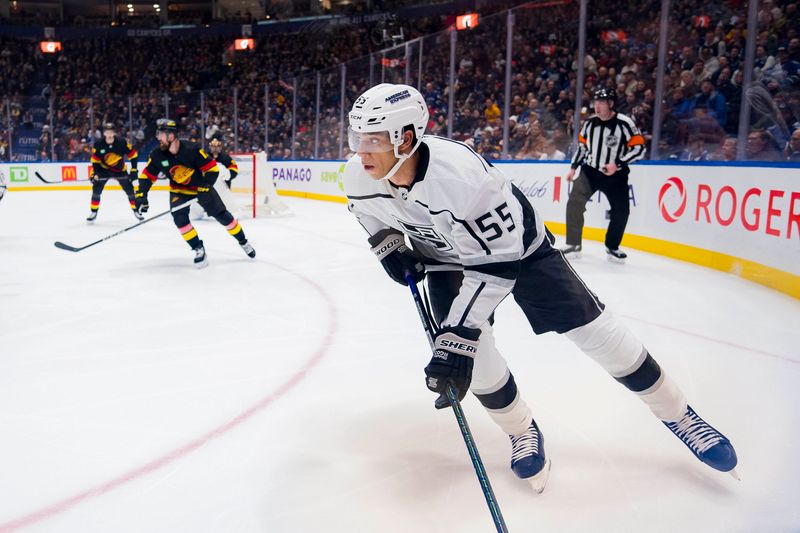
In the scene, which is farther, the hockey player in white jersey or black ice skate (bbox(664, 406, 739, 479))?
black ice skate (bbox(664, 406, 739, 479))

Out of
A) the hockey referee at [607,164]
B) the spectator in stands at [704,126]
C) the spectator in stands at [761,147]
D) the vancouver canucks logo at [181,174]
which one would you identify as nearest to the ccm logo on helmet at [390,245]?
the hockey referee at [607,164]

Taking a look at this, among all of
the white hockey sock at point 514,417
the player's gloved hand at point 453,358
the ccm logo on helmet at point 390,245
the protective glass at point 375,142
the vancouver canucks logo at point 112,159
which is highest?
the protective glass at point 375,142

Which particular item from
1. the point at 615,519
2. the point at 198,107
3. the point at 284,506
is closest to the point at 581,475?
the point at 615,519

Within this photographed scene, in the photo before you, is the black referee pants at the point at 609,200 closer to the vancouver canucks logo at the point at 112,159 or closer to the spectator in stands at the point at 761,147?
the spectator in stands at the point at 761,147

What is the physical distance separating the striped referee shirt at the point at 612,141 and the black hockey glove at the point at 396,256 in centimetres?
352

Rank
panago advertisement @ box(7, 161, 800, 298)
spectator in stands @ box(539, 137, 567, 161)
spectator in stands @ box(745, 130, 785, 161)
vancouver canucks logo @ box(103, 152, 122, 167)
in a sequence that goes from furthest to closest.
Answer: vancouver canucks logo @ box(103, 152, 122, 167) → spectator in stands @ box(539, 137, 567, 161) → spectator in stands @ box(745, 130, 785, 161) → panago advertisement @ box(7, 161, 800, 298)

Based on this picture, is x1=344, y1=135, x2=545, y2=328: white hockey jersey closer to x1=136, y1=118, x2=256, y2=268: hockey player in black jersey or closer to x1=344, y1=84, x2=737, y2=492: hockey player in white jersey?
x1=344, y1=84, x2=737, y2=492: hockey player in white jersey

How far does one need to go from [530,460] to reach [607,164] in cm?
369

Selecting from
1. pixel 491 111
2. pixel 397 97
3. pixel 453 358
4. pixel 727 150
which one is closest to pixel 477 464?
pixel 453 358

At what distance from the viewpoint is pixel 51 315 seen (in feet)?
11.7

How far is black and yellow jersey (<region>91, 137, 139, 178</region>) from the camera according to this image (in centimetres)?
817

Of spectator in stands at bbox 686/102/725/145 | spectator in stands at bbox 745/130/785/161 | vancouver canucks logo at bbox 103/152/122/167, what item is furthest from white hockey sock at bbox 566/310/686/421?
vancouver canucks logo at bbox 103/152/122/167

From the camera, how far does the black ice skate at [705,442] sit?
1767 millimetres

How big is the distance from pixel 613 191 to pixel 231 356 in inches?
136
